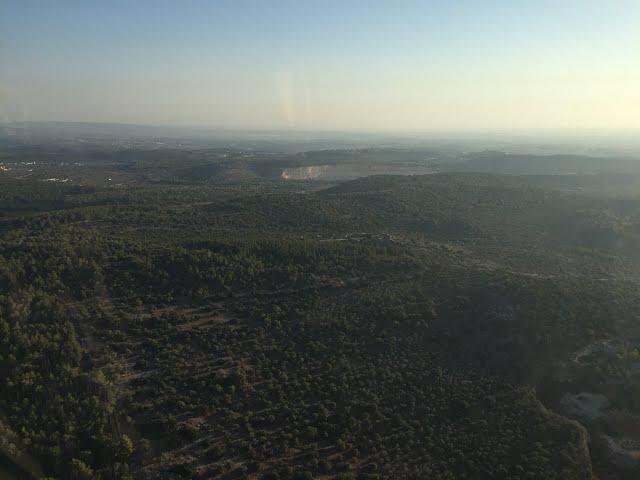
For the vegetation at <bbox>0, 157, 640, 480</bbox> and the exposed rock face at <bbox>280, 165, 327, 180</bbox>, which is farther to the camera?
the exposed rock face at <bbox>280, 165, 327, 180</bbox>

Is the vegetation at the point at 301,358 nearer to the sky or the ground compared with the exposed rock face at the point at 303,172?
nearer to the ground

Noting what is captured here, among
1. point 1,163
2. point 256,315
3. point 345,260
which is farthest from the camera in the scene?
point 1,163

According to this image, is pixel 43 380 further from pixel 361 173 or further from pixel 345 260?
pixel 361 173

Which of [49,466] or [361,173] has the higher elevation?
[361,173]

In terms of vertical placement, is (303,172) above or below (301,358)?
above

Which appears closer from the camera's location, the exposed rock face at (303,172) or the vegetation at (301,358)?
the vegetation at (301,358)

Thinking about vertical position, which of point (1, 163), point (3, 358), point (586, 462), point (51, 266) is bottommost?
point (586, 462)

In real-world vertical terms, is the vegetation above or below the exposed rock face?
below

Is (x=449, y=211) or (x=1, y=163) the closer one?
(x=449, y=211)

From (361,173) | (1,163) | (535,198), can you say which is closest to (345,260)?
(535,198)

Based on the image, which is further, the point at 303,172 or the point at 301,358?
the point at 303,172

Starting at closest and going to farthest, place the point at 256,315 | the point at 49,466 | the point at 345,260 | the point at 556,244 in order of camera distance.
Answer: the point at 49,466 < the point at 256,315 < the point at 345,260 < the point at 556,244
